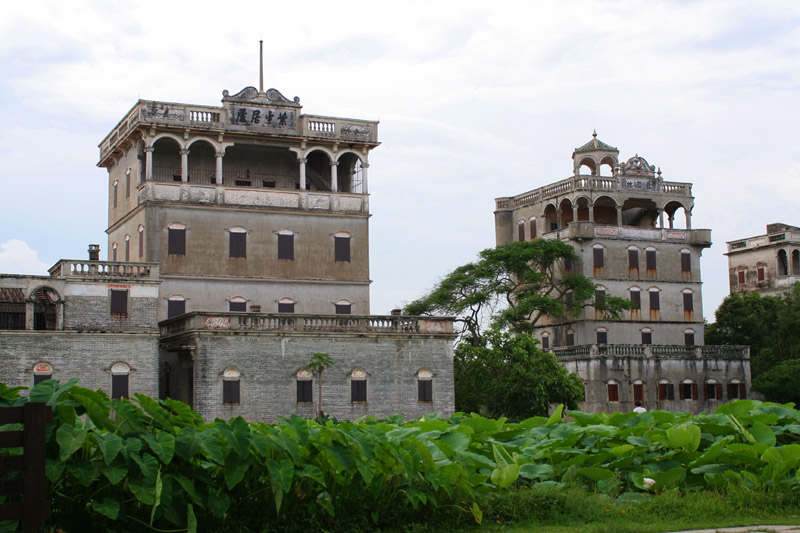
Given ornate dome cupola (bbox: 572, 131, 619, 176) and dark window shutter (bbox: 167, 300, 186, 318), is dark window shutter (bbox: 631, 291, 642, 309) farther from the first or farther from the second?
dark window shutter (bbox: 167, 300, 186, 318)

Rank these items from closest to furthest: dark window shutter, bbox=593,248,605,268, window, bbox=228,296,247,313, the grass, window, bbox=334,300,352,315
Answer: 1. the grass
2. window, bbox=228,296,247,313
3. window, bbox=334,300,352,315
4. dark window shutter, bbox=593,248,605,268

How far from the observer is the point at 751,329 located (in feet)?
201

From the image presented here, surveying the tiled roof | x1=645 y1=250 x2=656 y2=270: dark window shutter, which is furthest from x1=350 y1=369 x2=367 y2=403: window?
x1=645 y1=250 x2=656 y2=270: dark window shutter

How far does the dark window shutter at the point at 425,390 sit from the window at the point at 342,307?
5403mm

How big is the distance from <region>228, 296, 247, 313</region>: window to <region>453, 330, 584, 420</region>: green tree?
9.58 metres

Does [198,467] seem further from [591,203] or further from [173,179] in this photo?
[591,203]

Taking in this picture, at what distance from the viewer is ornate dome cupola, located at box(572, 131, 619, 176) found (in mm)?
60906

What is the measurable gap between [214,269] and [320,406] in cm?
788

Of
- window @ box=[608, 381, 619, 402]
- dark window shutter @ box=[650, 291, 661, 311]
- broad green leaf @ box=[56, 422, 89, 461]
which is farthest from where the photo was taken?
dark window shutter @ box=[650, 291, 661, 311]

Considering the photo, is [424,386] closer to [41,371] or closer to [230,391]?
[230,391]

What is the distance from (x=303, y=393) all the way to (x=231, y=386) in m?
2.85

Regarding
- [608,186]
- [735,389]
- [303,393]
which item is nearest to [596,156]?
[608,186]

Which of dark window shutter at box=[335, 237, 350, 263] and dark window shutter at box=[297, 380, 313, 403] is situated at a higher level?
dark window shutter at box=[335, 237, 350, 263]

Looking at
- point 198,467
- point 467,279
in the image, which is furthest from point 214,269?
point 198,467
